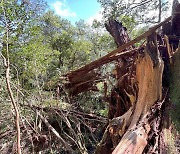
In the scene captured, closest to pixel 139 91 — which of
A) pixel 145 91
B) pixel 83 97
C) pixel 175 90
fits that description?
pixel 145 91

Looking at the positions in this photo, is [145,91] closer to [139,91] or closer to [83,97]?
[139,91]

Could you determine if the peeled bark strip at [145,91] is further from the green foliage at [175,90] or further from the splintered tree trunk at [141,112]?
the green foliage at [175,90]

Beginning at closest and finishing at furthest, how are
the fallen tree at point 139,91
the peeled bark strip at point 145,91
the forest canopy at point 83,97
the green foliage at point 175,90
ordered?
1. the peeled bark strip at point 145,91
2. the fallen tree at point 139,91
3. the green foliage at point 175,90
4. the forest canopy at point 83,97

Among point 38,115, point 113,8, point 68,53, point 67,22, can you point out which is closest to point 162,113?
point 38,115

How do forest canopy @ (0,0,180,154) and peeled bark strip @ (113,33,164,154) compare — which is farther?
forest canopy @ (0,0,180,154)

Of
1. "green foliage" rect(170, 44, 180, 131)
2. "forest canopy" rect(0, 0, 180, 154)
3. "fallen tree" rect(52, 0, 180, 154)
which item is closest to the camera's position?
"fallen tree" rect(52, 0, 180, 154)

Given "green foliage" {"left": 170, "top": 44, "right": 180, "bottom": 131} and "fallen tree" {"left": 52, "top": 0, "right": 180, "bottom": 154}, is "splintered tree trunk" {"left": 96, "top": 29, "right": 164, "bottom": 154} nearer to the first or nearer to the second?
"fallen tree" {"left": 52, "top": 0, "right": 180, "bottom": 154}

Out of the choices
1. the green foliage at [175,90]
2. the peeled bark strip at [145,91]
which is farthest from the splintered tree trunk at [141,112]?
the green foliage at [175,90]

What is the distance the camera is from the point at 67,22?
1677 centimetres

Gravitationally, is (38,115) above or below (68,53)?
Result: below

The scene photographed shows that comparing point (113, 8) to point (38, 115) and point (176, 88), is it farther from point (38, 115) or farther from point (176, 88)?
point (176, 88)

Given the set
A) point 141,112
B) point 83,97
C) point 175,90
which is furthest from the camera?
point 83,97

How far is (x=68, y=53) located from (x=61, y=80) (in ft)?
28.6

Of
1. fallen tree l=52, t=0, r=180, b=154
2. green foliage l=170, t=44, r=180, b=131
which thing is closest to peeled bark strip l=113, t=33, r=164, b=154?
fallen tree l=52, t=0, r=180, b=154
